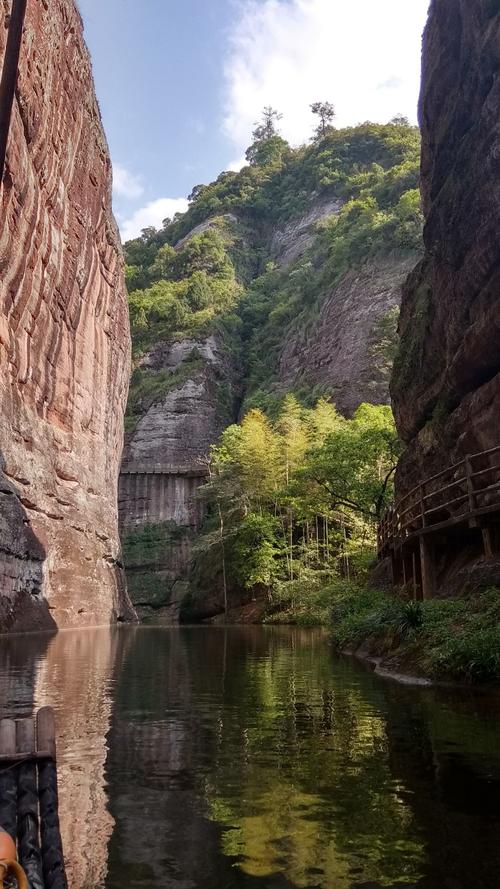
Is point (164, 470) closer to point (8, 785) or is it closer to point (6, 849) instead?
point (8, 785)

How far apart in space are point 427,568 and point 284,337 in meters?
57.3

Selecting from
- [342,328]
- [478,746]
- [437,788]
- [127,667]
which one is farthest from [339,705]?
[342,328]

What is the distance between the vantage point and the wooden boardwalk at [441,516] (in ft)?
41.0

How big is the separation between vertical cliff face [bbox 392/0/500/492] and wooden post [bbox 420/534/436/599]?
2.83 m

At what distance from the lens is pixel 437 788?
451 cm

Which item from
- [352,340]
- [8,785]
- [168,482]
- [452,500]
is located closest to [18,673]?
[452,500]

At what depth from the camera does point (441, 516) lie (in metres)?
16.5

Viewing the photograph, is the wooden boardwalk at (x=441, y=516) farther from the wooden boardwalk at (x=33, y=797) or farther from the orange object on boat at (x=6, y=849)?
the orange object on boat at (x=6, y=849)

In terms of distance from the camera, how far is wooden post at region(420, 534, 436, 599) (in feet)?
48.3

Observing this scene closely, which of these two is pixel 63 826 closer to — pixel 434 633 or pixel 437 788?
pixel 437 788

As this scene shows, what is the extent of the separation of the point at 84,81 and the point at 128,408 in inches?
1323

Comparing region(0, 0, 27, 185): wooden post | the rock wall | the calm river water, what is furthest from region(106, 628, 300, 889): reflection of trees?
the rock wall

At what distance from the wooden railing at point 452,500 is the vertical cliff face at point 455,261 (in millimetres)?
616

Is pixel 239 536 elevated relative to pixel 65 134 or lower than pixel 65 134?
lower
